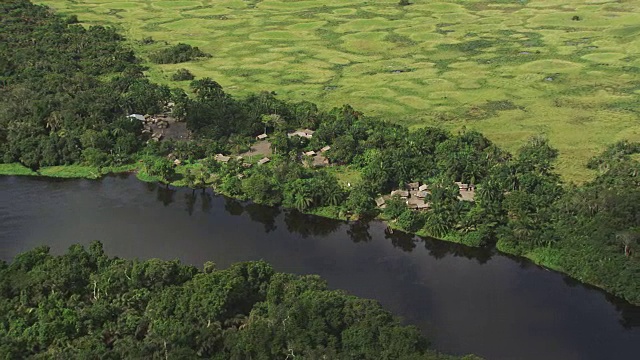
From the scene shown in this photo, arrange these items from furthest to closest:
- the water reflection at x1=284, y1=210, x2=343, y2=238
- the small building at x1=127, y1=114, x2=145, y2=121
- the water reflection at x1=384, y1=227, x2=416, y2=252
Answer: the small building at x1=127, y1=114, x2=145, y2=121 → the water reflection at x1=284, y1=210, x2=343, y2=238 → the water reflection at x1=384, y1=227, x2=416, y2=252

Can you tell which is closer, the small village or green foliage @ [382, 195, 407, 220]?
green foliage @ [382, 195, 407, 220]

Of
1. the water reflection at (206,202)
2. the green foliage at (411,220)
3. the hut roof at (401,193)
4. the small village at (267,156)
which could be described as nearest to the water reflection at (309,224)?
the small village at (267,156)

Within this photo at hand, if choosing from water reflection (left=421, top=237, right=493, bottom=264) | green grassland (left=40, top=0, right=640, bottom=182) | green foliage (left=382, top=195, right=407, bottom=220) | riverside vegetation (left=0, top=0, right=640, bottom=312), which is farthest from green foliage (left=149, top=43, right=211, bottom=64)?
water reflection (left=421, top=237, right=493, bottom=264)

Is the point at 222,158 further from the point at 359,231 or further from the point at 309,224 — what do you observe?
the point at 359,231

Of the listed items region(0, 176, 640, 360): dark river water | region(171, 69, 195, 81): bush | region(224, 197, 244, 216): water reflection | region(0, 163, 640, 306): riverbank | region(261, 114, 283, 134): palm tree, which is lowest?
region(0, 176, 640, 360): dark river water

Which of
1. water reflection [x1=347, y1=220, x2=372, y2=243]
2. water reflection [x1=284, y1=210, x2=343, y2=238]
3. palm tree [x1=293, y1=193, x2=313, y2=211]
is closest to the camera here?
water reflection [x1=347, y1=220, x2=372, y2=243]

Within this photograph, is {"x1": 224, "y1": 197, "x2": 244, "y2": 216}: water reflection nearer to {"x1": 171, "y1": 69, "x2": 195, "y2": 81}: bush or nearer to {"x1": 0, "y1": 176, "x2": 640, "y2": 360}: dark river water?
{"x1": 0, "y1": 176, "x2": 640, "y2": 360}: dark river water

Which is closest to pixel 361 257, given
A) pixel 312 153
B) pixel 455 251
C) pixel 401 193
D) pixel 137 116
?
pixel 455 251
